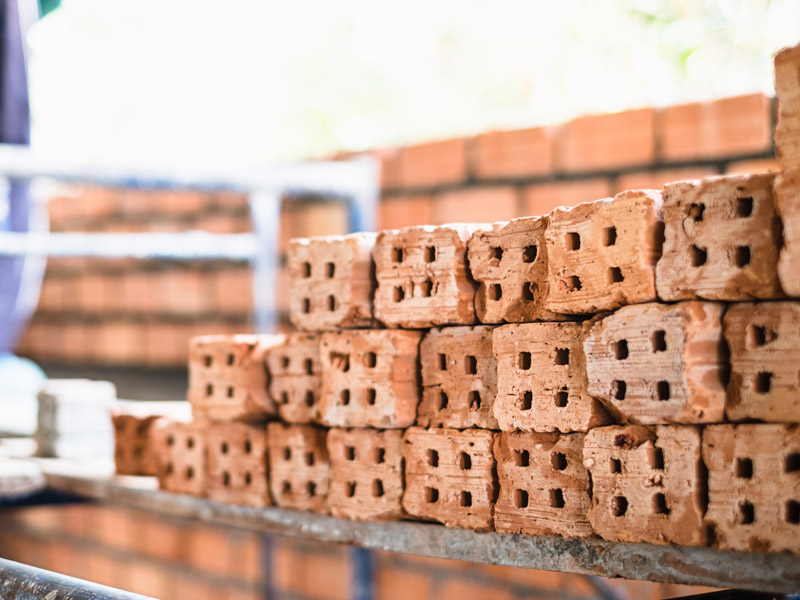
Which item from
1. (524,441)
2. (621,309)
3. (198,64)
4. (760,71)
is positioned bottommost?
(524,441)

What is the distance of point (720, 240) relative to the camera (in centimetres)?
157

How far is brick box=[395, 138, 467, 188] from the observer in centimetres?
412

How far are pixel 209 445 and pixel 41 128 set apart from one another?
964 cm

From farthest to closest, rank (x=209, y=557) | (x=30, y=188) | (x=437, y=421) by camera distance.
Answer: (x=209, y=557) → (x=30, y=188) → (x=437, y=421)

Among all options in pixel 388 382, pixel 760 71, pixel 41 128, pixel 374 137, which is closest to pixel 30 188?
pixel 388 382

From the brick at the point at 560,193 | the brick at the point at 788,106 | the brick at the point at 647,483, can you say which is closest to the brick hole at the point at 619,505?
the brick at the point at 647,483

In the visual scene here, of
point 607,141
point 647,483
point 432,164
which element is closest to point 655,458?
point 647,483

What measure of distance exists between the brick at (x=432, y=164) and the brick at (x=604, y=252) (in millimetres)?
2387

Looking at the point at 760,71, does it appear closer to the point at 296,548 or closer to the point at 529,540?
the point at 296,548

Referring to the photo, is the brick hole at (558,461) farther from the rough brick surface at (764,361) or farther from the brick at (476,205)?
the brick at (476,205)

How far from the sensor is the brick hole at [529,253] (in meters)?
1.86

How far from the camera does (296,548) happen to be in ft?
15.4

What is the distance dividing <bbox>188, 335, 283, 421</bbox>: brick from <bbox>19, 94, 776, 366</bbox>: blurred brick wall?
180 centimetres

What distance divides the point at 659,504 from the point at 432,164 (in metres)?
2.81
